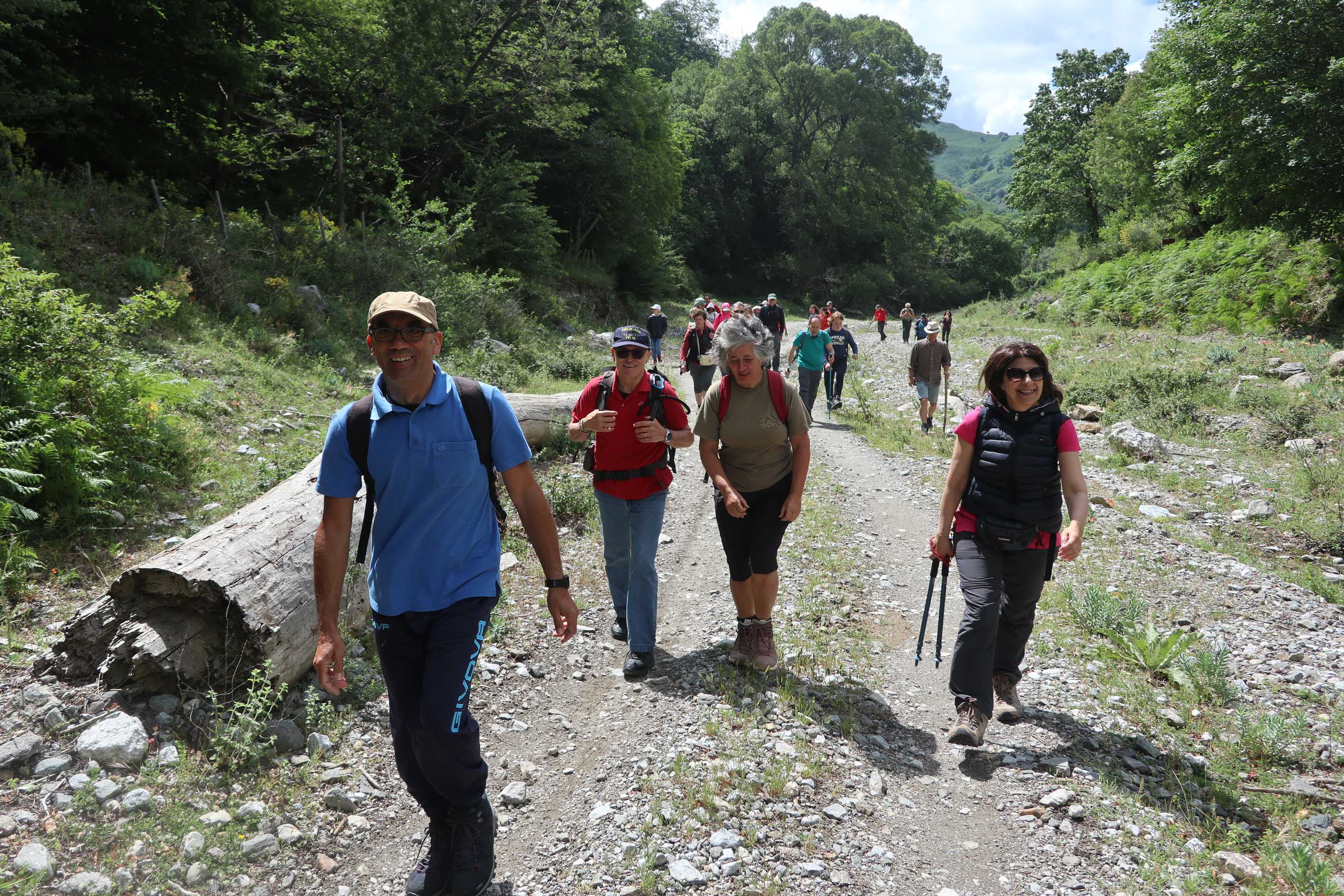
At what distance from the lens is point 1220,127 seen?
18750mm

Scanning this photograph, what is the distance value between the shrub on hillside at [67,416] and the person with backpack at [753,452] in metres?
4.81

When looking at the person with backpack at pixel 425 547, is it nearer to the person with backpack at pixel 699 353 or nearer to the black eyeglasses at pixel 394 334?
the black eyeglasses at pixel 394 334

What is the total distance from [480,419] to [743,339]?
2140 mm

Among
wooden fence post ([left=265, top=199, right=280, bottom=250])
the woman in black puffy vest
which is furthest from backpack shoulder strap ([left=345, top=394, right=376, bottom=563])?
wooden fence post ([left=265, top=199, right=280, bottom=250])

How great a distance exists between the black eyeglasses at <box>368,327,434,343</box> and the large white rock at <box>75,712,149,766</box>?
2.54 metres

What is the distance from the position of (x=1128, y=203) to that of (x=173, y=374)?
4174 centimetres

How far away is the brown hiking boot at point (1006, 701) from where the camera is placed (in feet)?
15.2

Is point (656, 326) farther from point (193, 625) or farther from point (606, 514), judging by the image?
point (193, 625)

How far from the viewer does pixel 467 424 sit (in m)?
3.10

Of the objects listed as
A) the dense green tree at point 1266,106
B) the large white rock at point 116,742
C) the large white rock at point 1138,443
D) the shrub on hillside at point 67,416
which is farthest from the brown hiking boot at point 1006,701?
the dense green tree at point 1266,106

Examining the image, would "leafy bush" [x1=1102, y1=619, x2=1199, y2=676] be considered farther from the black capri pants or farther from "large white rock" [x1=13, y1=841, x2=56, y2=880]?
"large white rock" [x1=13, y1=841, x2=56, y2=880]

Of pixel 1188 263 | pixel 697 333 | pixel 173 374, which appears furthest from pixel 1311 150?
pixel 173 374

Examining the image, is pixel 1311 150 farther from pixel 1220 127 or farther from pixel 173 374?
pixel 173 374

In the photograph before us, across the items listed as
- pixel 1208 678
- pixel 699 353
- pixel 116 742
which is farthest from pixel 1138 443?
pixel 116 742
